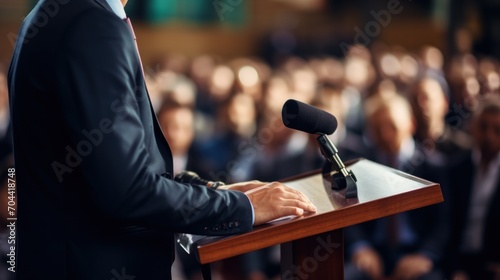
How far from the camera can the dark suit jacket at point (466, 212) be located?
10.8 ft

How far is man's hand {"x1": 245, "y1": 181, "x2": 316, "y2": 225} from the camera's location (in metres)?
1.35

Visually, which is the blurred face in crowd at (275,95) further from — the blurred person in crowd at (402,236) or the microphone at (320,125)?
the microphone at (320,125)

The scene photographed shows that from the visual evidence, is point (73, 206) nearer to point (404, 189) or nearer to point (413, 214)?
point (404, 189)

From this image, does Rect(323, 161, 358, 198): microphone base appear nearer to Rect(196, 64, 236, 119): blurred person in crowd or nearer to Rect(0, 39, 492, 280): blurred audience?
Rect(0, 39, 492, 280): blurred audience

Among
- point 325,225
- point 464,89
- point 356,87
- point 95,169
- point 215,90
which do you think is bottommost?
point 356,87

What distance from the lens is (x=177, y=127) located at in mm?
3988

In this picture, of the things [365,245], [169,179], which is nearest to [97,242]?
[169,179]

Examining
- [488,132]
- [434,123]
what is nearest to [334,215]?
[488,132]

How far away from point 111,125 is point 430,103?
3.24 metres

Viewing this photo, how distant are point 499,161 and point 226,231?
2.43 metres

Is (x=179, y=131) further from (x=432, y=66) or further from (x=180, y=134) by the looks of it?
(x=432, y=66)

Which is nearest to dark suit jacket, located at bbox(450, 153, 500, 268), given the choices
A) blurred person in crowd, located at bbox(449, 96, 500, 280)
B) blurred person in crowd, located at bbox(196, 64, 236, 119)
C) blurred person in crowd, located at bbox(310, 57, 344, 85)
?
blurred person in crowd, located at bbox(449, 96, 500, 280)

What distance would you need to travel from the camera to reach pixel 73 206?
1.36 metres

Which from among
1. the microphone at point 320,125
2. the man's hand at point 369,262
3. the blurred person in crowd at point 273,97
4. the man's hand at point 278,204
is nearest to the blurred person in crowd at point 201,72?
the blurred person in crowd at point 273,97
